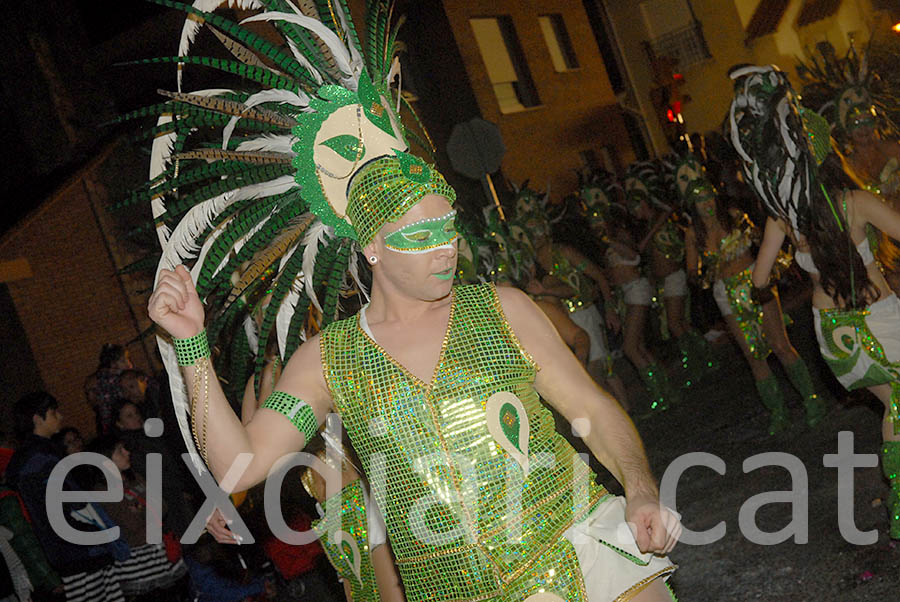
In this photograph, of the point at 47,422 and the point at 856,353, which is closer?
the point at 856,353

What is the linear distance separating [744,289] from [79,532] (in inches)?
209

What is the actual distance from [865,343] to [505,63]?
16807 mm

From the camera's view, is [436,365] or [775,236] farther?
[775,236]

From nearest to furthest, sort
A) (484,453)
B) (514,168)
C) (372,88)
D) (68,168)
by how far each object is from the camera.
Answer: (484,453) < (372,88) < (68,168) < (514,168)

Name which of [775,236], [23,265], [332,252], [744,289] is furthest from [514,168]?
[332,252]

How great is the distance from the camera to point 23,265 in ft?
41.4

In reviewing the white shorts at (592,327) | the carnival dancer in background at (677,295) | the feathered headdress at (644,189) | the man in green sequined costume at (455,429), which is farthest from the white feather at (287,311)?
the feathered headdress at (644,189)

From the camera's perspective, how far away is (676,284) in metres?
10.3

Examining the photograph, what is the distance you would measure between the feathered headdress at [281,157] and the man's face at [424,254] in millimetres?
97

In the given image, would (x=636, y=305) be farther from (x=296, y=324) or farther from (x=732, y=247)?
(x=296, y=324)

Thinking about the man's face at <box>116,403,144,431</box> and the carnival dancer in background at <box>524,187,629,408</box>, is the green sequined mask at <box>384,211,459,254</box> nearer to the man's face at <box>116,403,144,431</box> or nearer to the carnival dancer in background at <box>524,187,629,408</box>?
the man's face at <box>116,403,144,431</box>

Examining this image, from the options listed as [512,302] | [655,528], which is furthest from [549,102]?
[655,528]

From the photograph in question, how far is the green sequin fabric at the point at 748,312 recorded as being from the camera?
736cm

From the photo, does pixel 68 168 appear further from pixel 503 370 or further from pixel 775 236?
pixel 503 370
